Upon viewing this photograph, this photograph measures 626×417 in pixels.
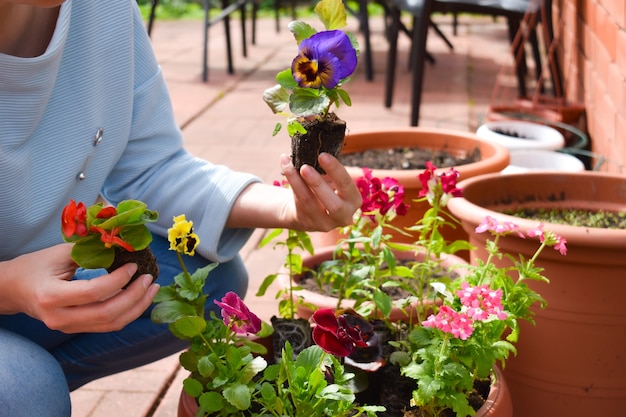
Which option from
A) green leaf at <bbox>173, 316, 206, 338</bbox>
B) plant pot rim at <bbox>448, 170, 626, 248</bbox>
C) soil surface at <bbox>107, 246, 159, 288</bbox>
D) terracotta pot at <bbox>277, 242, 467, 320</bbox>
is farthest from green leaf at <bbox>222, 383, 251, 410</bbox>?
plant pot rim at <bbox>448, 170, 626, 248</bbox>

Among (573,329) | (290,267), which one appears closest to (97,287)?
(290,267)

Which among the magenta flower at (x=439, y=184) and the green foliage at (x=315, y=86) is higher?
the green foliage at (x=315, y=86)

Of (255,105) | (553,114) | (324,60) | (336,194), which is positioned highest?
(324,60)

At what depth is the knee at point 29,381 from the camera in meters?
1.23

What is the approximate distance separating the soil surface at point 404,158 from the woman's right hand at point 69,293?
1381mm

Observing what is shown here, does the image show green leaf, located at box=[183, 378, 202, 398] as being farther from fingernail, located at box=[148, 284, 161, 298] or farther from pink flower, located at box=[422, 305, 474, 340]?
pink flower, located at box=[422, 305, 474, 340]

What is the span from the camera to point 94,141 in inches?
61.2

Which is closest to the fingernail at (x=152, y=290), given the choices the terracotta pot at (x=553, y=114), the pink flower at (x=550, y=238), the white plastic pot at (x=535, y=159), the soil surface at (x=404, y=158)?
the pink flower at (x=550, y=238)

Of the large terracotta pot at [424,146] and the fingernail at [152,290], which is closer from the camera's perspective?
the fingernail at [152,290]

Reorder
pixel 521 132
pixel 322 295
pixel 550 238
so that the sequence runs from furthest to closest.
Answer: pixel 521 132, pixel 322 295, pixel 550 238

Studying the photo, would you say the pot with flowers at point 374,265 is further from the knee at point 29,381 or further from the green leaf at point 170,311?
the knee at point 29,381

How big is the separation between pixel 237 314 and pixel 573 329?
2.45 ft

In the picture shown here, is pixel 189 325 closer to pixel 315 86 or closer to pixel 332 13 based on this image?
pixel 315 86

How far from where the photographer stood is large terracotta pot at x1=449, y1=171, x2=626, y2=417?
1.59 metres
